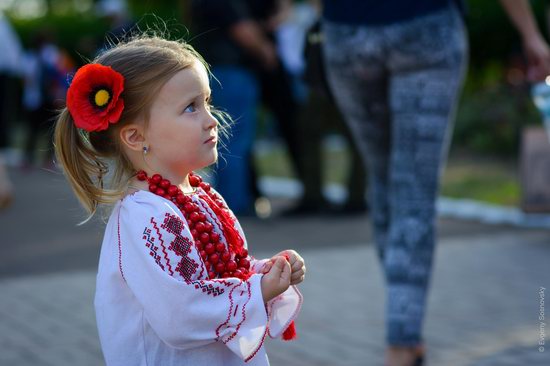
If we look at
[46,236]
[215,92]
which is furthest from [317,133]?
[46,236]

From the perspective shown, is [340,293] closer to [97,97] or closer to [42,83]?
[97,97]

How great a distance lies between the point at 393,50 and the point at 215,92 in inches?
174

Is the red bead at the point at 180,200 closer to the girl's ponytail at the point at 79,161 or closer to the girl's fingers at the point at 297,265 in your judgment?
the girl's ponytail at the point at 79,161

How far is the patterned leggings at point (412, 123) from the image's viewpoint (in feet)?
14.0

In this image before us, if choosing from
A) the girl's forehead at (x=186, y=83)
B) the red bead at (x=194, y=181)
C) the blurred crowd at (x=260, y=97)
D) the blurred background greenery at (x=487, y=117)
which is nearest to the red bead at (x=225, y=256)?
the red bead at (x=194, y=181)

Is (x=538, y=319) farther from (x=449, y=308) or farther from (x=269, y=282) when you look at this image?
(x=269, y=282)

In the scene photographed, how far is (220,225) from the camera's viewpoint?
2.86m

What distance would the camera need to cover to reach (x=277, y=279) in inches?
107

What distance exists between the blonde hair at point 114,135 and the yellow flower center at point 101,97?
64 mm

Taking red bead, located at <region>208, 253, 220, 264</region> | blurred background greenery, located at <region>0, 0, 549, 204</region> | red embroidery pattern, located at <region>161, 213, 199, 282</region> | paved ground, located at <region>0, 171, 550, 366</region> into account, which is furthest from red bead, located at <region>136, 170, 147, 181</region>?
blurred background greenery, located at <region>0, 0, 549, 204</region>

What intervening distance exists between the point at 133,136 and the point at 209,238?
0.32 m

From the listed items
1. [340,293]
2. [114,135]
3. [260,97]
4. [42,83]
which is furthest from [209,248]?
[42,83]

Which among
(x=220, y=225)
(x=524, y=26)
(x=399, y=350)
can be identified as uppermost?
(x=220, y=225)

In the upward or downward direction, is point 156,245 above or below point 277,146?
above
